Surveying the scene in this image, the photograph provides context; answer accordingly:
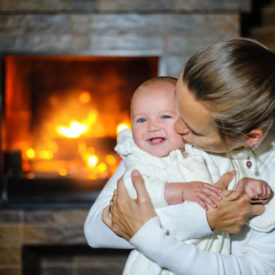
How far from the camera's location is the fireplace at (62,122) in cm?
224

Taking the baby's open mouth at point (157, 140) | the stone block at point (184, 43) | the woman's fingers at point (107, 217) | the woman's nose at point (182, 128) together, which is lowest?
the woman's fingers at point (107, 217)

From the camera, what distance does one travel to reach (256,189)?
98 cm

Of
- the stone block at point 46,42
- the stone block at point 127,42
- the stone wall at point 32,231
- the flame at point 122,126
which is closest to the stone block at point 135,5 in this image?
the stone block at point 127,42

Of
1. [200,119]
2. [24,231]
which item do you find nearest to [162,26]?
[24,231]

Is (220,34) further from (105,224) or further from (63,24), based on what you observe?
(105,224)

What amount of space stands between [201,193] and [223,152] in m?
0.14

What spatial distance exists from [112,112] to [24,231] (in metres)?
0.81

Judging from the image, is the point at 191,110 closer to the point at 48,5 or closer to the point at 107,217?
the point at 107,217

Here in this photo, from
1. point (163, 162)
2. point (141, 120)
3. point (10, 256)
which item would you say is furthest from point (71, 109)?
point (163, 162)

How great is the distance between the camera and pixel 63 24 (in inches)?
85.2

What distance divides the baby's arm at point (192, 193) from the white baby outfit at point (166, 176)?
0.02 meters

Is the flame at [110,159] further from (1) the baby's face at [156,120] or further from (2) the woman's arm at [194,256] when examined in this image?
(2) the woman's arm at [194,256]

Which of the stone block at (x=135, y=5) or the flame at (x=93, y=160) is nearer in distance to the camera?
the stone block at (x=135, y=5)

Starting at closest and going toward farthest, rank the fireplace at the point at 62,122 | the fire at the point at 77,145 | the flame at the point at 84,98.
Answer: the fireplace at the point at 62,122, the fire at the point at 77,145, the flame at the point at 84,98
